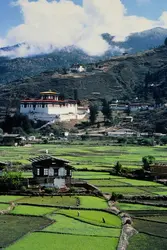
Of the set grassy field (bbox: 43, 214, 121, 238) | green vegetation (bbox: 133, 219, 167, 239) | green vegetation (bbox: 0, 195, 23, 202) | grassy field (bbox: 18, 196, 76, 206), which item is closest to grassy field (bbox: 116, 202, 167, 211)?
grassy field (bbox: 18, 196, 76, 206)

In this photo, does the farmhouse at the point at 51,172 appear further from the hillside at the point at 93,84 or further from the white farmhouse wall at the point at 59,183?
the hillside at the point at 93,84

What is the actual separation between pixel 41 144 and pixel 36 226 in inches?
2859

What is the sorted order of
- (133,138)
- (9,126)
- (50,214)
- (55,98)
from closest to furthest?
(50,214) → (133,138) → (9,126) → (55,98)

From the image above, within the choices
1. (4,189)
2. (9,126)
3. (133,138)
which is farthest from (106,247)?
(9,126)

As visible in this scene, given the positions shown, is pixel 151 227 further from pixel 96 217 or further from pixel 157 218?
pixel 96 217

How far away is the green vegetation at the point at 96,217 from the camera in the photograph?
3125 cm

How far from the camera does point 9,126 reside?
127562mm

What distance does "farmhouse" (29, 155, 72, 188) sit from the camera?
46.5 meters

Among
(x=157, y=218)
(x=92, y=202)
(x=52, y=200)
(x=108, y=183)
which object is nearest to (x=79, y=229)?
(x=157, y=218)

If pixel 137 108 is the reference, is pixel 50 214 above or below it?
below

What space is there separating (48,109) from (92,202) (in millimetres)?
94151

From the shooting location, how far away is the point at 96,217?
3278 cm

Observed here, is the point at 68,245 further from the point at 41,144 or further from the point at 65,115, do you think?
the point at 65,115

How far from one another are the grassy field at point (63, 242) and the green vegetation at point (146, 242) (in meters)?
1.02
